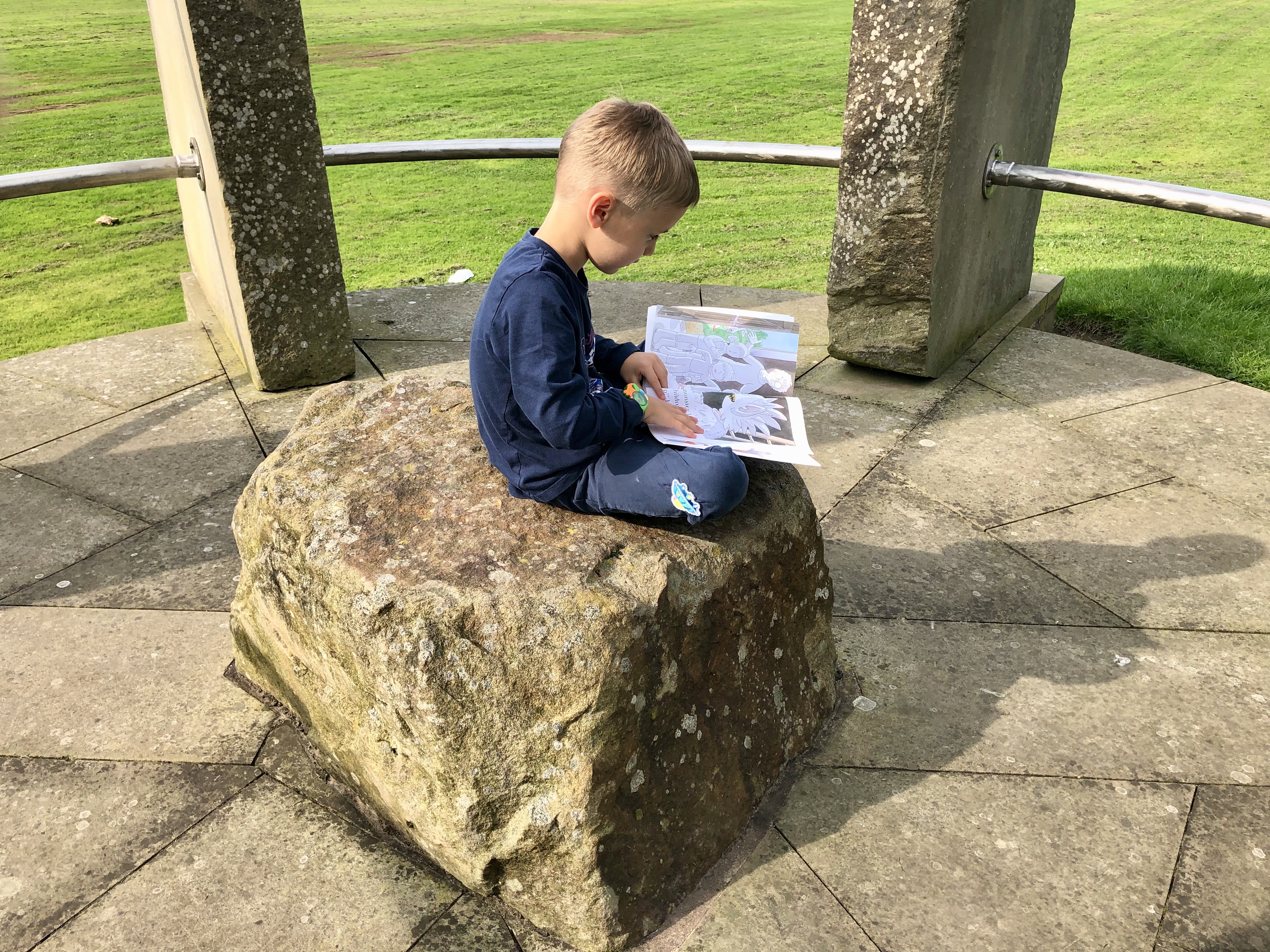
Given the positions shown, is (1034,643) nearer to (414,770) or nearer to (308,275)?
Answer: (414,770)

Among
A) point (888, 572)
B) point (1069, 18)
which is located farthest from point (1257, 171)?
point (888, 572)

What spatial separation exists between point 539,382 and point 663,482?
358 mm

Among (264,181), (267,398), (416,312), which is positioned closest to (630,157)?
(264,181)

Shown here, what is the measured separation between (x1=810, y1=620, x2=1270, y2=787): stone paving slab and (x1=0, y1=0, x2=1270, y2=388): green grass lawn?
2946mm

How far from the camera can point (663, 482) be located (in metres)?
2.15

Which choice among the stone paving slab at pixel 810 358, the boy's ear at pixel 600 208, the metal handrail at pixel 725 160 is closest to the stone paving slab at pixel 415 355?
the metal handrail at pixel 725 160

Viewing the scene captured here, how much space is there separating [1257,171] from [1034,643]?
32.9 ft

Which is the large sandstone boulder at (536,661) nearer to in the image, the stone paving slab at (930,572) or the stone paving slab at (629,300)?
the stone paving slab at (930,572)

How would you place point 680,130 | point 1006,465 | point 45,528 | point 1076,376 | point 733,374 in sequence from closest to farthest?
point 733,374
point 45,528
point 1006,465
point 1076,376
point 680,130

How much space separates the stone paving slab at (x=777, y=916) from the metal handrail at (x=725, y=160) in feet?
10.1

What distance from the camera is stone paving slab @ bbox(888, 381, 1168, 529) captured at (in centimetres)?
373

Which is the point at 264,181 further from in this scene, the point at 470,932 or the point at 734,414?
the point at 470,932

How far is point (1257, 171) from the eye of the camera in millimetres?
10445

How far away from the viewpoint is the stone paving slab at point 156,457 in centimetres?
381
